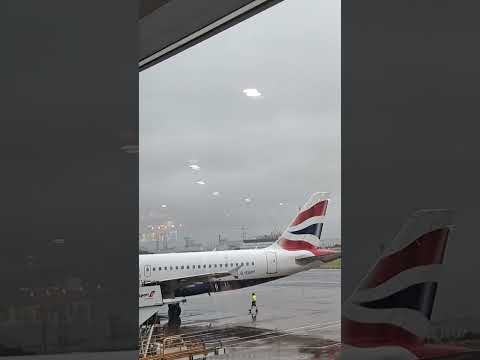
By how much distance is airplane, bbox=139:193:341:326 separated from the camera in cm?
208

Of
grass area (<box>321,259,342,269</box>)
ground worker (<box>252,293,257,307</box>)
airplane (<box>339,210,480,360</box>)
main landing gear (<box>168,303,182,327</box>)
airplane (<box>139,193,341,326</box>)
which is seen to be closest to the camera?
airplane (<box>339,210,480,360</box>)

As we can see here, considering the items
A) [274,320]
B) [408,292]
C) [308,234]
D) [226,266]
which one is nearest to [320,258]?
[308,234]

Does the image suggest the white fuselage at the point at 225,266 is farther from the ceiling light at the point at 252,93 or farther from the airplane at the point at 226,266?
the ceiling light at the point at 252,93

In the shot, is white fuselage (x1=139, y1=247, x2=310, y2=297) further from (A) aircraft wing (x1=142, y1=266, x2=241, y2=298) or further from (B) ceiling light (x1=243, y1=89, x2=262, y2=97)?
(B) ceiling light (x1=243, y1=89, x2=262, y2=97)

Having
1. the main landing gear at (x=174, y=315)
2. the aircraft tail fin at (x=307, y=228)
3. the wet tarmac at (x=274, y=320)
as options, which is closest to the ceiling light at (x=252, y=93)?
the aircraft tail fin at (x=307, y=228)

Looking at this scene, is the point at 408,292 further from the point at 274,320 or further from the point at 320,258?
the point at 274,320

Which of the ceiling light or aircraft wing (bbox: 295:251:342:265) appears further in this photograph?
the ceiling light

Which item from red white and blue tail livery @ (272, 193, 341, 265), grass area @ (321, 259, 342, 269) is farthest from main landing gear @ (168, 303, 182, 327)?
grass area @ (321, 259, 342, 269)

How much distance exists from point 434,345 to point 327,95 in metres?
0.93

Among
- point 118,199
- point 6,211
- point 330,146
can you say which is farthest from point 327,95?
point 6,211

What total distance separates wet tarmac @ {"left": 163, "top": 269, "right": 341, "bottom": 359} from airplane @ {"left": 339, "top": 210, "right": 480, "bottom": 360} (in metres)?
0.40

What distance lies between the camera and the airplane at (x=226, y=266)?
81.7 inches

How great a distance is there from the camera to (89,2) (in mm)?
1449

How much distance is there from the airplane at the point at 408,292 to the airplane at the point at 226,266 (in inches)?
19.5
